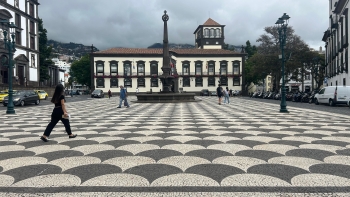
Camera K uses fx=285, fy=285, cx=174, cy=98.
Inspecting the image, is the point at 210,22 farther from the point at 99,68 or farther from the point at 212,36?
the point at 99,68

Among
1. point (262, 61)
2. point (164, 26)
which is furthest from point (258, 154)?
point (262, 61)

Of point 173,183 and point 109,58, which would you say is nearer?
point 173,183

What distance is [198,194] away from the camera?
127 inches

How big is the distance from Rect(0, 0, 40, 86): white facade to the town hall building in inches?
661

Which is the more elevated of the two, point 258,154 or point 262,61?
point 262,61

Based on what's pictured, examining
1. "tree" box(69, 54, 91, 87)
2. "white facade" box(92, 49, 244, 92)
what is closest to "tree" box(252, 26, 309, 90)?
"white facade" box(92, 49, 244, 92)

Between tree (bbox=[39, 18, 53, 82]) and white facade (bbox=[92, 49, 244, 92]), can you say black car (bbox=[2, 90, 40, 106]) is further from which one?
white facade (bbox=[92, 49, 244, 92])

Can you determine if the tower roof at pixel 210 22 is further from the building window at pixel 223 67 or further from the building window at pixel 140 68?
the building window at pixel 140 68

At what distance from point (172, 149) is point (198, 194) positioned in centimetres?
235

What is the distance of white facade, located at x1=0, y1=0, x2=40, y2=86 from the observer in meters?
39.6

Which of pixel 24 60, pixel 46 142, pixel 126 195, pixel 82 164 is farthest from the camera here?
pixel 24 60

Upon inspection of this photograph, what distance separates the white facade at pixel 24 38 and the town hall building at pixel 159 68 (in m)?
16.8

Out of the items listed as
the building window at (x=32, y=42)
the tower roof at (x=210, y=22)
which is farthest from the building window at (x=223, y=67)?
the building window at (x=32, y=42)

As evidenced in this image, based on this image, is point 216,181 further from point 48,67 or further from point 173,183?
point 48,67
